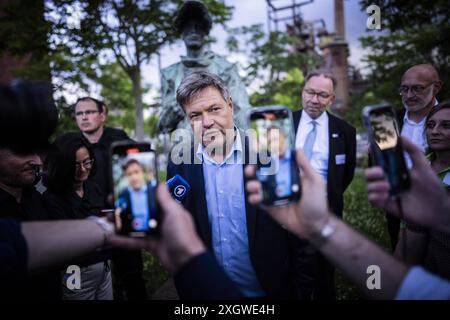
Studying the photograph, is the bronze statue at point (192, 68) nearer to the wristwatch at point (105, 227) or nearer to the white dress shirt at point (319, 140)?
the white dress shirt at point (319, 140)

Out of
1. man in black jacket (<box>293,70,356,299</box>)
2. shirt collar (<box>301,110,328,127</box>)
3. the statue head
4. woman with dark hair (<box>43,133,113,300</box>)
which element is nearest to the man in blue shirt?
woman with dark hair (<box>43,133,113,300</box>)

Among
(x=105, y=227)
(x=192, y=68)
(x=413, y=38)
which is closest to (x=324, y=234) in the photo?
(x=105, y=227)

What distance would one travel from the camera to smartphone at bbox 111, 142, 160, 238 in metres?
1.10

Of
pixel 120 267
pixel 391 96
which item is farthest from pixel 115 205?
pixel 391 96

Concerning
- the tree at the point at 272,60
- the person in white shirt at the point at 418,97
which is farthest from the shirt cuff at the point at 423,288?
the tree at the point at 272,60

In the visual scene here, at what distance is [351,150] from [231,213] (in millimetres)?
2350

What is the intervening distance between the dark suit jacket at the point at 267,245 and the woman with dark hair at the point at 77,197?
96 cm

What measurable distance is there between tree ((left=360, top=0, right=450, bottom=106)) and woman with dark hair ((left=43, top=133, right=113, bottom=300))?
17.0 feet

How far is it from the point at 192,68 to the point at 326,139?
6.34 feet

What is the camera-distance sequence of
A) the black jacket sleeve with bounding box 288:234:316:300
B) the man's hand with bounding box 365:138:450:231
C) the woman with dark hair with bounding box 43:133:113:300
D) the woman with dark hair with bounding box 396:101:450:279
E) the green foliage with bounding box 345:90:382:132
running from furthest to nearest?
the green foliage with bounding box 345:90:382:132
the woman with dark hair with bounding box 43:133:113:300
the black jacket sleeve with bounding box 288:234:316:300
the woman with dark hair with bounding box 396:101:450:279
the man's hand with bounding box 365:138:450:231

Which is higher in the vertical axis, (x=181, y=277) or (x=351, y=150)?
(x=351, y=150)

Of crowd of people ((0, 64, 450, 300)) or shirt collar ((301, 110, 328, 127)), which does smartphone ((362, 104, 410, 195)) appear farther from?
shirt collar ((301, 110, 328, 127))
